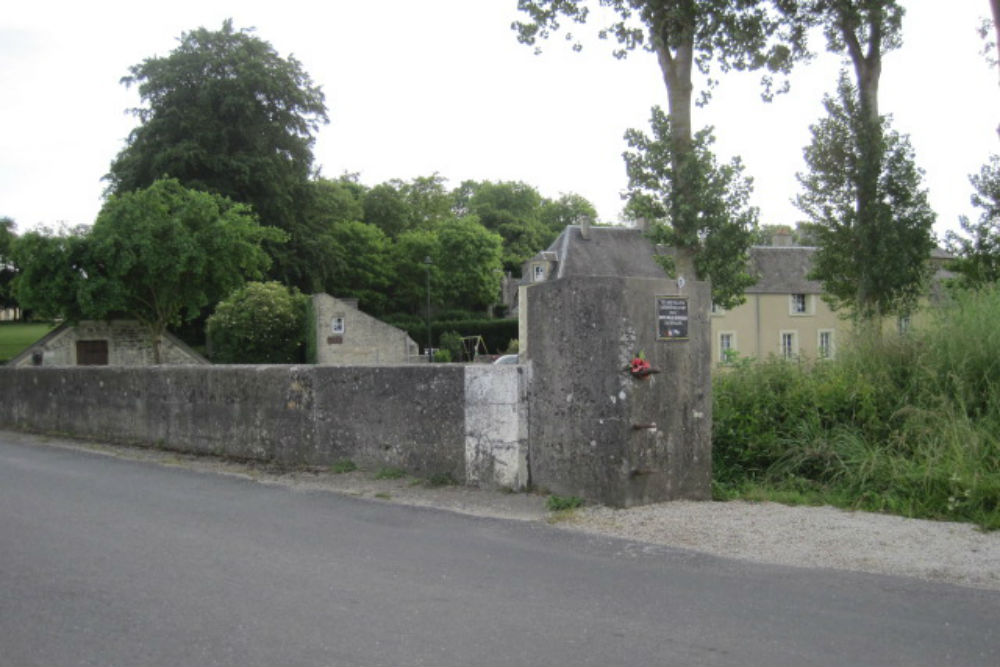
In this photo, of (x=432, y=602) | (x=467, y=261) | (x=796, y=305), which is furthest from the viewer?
(x=467, y=261)

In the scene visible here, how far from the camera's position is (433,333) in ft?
183

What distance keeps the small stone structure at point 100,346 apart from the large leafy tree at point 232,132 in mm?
7663

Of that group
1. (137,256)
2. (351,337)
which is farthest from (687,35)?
(351,337)

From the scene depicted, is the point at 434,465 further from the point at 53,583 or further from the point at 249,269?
the point at 249,269

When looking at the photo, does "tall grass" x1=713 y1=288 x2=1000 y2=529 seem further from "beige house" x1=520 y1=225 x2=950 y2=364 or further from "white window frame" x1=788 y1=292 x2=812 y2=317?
"white window frame" x1=788 y1=292 x2=812 y2=317

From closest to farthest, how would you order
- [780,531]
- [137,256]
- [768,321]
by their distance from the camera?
[780,531] → [137,256] → [768,321]

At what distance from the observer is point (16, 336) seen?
55562 mm

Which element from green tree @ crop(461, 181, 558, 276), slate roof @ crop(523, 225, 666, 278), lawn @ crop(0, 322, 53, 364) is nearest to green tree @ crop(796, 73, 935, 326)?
slate roof @ crop(523, 225, 666, 278)

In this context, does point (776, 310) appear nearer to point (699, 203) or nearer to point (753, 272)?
point (753, 272)

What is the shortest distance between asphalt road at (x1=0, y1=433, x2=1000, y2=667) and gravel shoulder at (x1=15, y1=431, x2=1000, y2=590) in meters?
0.27

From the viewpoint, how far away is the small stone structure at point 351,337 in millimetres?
45812

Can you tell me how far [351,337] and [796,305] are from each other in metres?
26.9

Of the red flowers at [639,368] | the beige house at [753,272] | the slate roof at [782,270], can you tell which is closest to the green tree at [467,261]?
the beige house at [753,272]

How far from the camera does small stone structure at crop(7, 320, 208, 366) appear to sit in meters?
40.3
